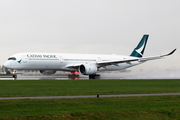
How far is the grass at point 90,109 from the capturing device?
1631cm

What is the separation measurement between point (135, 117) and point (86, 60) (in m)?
46.7

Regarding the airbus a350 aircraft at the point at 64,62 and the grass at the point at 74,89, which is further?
the airbus a350 aircraft at the point at 64,62

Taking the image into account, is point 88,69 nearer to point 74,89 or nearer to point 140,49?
point 140,49

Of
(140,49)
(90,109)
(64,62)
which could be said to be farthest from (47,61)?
(90,109)

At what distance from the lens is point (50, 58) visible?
189 feet

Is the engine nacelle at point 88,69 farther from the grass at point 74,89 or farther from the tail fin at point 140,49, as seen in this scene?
the grass at point 74,89

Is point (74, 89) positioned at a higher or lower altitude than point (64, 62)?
lower

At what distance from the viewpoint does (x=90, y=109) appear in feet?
58.1

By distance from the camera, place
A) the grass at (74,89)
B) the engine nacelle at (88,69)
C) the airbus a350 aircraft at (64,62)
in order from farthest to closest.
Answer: the engine nacelle at (88,69) → the airbus a350 aircraft at (64,62) → the grass at (74,89)

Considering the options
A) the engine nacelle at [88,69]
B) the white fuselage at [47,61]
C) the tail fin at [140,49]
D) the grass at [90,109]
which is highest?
the tail fin at [140,49]

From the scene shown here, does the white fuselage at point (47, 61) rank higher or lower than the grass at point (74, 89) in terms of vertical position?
higher

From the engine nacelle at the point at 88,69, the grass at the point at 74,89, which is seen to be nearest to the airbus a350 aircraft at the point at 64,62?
the engine nacelle at the point at 88,69

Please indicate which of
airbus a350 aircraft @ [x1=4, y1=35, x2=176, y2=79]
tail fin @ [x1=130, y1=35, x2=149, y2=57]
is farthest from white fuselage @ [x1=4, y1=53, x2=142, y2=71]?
tail fin @ [x1=130, y1=35, x2=149, y2=57]

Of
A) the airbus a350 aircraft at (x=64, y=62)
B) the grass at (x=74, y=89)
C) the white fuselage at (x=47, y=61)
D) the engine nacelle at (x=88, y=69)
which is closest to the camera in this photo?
the grass at (x=74, y=89)
